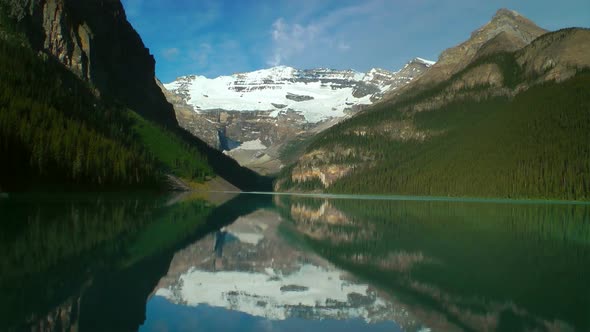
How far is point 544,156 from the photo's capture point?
13638cm

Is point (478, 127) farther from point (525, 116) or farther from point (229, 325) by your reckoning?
point (229, 325)

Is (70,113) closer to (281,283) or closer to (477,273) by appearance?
(281,283)

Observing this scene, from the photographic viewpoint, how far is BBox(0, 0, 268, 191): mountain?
77.0m

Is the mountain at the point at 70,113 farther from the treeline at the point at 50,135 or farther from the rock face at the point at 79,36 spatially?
the rock face at the point at 79,36

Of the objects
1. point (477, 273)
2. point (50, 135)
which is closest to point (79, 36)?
point (50, 135)

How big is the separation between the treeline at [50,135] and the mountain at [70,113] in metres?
0.16

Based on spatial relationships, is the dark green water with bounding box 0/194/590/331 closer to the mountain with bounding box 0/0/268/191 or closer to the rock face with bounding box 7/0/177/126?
the mountain with bounding box 0/0/268/191

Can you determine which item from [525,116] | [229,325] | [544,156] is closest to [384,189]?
[525,116]

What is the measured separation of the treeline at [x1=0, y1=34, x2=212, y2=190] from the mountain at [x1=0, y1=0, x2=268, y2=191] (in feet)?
0.51

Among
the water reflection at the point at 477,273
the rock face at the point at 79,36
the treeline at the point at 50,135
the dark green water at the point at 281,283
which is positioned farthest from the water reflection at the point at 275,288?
the rock face at the point at 79,36

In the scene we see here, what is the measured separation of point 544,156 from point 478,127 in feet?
170

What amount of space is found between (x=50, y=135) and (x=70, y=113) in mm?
23460

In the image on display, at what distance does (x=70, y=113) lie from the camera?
103 m

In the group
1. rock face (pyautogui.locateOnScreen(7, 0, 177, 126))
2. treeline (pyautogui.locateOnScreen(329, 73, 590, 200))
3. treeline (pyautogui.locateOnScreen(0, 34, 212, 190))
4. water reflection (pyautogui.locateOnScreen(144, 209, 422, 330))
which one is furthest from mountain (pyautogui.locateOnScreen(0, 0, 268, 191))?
treeline (pyautogui.locateOnScreen(329, 73, 590, 200))
